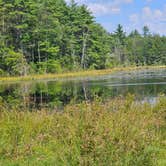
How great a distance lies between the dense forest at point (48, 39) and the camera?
59062 millimetres

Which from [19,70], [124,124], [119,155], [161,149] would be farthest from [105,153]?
[19,70]

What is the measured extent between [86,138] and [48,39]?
59788 millimetres

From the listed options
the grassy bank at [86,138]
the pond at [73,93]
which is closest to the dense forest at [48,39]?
the pond at [73,93]

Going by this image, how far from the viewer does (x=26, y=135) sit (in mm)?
9281

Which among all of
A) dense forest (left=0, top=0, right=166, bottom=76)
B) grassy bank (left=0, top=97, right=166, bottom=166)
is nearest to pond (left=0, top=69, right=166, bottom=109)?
grassy bank (left=0, top=97, right=166, bottom=166)

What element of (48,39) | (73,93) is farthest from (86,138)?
(48,39)

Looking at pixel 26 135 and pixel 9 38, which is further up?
pixel 9 38

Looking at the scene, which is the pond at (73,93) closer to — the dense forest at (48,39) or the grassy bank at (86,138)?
the grassy bank at (86,138)

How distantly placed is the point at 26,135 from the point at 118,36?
101 m

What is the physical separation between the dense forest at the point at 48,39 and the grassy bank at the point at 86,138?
46965 mm

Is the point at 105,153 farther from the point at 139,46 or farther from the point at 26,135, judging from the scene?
the point at 139,46

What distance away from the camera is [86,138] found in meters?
6.70

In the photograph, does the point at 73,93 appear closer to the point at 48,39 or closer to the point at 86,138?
the point at 86,138

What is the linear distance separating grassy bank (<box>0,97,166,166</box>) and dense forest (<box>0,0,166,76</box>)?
47.0 m
